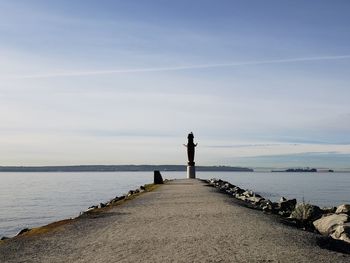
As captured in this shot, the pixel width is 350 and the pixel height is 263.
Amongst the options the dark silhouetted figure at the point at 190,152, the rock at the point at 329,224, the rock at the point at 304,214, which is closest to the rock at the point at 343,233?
the rock at the point at 329,224

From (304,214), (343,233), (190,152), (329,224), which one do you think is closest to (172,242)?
(343,233)

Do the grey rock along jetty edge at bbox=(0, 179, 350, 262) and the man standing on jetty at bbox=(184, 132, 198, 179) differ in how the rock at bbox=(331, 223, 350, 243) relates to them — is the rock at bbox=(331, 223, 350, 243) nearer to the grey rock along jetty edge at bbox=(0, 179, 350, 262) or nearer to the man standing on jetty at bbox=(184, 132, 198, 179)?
the grey rock along jetty edge at bbox=(0, 179, 350, 262)

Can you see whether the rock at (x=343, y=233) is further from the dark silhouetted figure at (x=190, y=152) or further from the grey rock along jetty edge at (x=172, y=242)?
the dark silhouetted figure at (x=190, y=152)

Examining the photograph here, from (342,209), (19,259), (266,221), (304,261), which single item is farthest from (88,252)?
(342,209)

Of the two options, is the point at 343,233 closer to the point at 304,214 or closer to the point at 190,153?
the point at 304,214

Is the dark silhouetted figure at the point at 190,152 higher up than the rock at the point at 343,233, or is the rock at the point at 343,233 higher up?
the dark silhouetted figure at the point at 190,152

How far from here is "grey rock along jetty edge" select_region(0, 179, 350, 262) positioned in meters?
9.37

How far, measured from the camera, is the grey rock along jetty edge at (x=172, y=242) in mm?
9367

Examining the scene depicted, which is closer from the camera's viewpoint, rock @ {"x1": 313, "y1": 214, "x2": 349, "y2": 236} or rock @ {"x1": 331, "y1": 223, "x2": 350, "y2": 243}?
rock @ {"x1": 331, "y1": 223, "x2": 350, "y2": 243}

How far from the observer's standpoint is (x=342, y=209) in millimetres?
22250

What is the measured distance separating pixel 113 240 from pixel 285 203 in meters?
14.4

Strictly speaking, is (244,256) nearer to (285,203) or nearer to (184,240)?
(184,240)

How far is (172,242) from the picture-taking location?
423 inches

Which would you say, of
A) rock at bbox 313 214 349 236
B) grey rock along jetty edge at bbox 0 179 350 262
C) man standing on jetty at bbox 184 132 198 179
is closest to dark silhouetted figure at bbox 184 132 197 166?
man standing on jetty at bbox 184 132 198 179
